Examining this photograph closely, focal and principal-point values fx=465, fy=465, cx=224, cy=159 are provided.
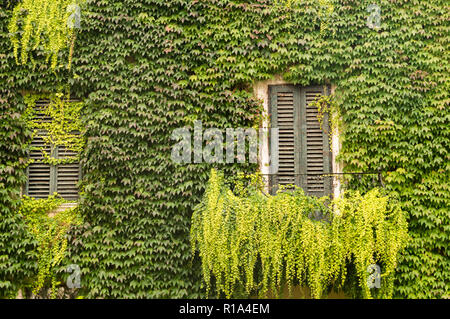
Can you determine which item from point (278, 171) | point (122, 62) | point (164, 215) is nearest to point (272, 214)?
point (278, 171)

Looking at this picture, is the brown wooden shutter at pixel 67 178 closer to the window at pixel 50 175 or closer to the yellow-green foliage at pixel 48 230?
the window at pixel 50 175

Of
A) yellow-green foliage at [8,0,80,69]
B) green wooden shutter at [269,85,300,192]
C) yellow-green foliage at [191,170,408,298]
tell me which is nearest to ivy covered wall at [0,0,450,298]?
yellow-green foliage at [8,0,80,69]

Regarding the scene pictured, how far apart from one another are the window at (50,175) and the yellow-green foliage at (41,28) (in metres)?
1.24

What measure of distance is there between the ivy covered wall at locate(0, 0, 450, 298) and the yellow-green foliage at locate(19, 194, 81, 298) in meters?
0.22

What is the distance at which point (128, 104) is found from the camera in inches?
347

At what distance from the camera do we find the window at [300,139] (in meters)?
8.77

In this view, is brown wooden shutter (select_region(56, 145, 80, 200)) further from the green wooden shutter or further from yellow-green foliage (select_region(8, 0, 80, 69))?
the green wooden shutter

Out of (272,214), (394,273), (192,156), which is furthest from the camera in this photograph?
(192,156)

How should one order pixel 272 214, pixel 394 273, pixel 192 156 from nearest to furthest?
pixel 272 214
pixel 394 273
pixel 192 156

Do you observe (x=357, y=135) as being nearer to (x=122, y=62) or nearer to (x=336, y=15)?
(x=336, y=15)

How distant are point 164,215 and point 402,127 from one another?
4.63m

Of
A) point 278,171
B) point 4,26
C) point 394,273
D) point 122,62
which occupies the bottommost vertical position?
point 394,273

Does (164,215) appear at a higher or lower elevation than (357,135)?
lower

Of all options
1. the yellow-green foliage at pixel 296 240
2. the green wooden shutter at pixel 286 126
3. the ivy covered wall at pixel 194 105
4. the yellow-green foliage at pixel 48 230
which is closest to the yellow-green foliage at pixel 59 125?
the ivy covered wall at pixel 194 105
